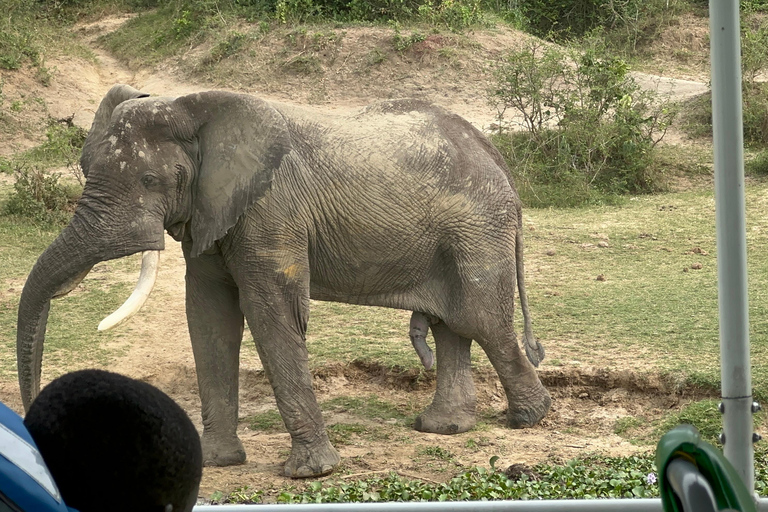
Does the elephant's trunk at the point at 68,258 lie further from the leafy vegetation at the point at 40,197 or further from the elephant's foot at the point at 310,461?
the leafy vegetation at the point at 40,197

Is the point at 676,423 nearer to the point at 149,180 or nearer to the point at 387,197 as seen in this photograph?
the point at 387,197

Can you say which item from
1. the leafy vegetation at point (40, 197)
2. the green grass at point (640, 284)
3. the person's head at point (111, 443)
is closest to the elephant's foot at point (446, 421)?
the green grass at point (640, 284)

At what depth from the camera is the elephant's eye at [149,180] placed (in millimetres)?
3928

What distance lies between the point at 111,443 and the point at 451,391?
4.07m

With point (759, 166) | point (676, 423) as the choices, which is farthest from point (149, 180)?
point (759, 166)

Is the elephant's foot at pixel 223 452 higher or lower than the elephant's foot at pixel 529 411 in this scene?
higher

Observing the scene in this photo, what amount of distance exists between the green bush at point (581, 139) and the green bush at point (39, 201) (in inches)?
153

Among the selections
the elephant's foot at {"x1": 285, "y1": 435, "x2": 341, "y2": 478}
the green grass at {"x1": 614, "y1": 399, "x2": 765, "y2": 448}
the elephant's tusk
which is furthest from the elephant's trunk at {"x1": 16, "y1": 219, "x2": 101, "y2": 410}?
the green grass at {"x1": 614, "y1": 399, "x2": 765, "y2": 448}

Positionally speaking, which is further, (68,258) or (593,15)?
(593,15)

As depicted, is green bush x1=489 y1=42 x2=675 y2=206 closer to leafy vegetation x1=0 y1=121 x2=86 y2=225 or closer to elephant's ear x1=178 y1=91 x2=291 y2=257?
leafy vegetation x1=0 y1=121 x2=86 y2=225

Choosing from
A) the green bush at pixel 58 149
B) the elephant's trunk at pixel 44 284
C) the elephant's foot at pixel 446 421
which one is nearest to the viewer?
the elephant's trunk at pixel 44 284

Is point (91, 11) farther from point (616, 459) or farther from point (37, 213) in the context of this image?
point (616, 459)

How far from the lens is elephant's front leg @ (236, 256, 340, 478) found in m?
4.04

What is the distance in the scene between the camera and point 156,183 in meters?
3.95
